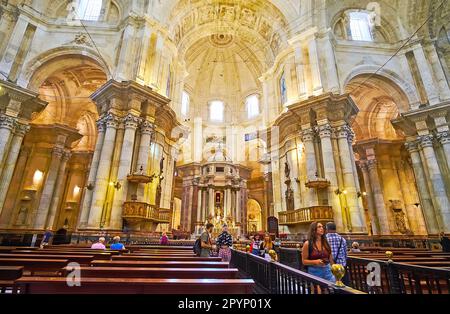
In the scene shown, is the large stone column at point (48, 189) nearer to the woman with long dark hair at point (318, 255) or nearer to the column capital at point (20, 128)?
the column capital at point (20, 128)

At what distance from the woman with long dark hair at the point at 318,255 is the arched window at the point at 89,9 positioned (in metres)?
19.0

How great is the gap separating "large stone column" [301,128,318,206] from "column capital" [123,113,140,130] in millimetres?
9519

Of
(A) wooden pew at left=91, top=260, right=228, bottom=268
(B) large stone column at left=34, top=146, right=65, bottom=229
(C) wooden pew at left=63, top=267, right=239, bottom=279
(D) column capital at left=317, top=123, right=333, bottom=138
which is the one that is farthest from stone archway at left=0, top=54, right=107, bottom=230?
(C) wooden pew at left=63, top=267, right=239, bottom=279

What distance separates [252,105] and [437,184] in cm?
1949

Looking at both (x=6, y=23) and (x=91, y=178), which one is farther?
(x=6, y=23)

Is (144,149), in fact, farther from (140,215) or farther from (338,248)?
(338,248)

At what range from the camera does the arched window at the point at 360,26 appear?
18.0m

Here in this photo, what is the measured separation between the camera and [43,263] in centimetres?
353

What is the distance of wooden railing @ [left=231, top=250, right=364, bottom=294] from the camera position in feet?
7.71

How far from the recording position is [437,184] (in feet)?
42.6

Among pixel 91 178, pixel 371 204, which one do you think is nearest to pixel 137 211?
pixel 91 178

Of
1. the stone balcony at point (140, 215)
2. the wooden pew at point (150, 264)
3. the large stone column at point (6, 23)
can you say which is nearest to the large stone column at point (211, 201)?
the stone balcony at point (140, 215)

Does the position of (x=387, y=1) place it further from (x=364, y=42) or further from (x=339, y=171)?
(x=339, y=171)
